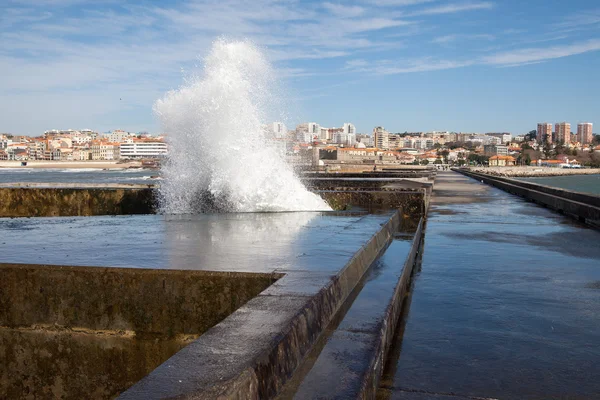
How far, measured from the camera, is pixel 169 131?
10.8 metres

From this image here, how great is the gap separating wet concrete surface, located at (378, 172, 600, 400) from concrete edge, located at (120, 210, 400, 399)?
0.40m

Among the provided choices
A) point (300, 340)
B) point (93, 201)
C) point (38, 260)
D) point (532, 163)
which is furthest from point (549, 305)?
point (532, 163)

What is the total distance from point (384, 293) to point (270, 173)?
6483 mm

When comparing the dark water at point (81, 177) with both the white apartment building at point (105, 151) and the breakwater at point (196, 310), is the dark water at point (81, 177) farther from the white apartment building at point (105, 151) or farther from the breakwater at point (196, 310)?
the white apartment building at point (105, 151)

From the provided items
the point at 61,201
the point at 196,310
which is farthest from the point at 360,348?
the point at 61,201

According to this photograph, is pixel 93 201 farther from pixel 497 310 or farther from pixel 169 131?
pixel 497 310

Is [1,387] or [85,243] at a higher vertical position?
[85,243]

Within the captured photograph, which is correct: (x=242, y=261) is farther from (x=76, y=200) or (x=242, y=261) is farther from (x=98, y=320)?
(x=76, y=200)

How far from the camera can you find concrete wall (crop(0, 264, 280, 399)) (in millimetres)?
3496

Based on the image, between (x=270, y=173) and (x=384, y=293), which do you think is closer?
(x=384, y=293)

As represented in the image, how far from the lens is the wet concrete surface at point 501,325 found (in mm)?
2566

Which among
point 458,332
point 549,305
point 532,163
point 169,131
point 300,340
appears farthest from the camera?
point 532,163

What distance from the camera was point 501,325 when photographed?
11.4 ft

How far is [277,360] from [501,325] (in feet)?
5.81
